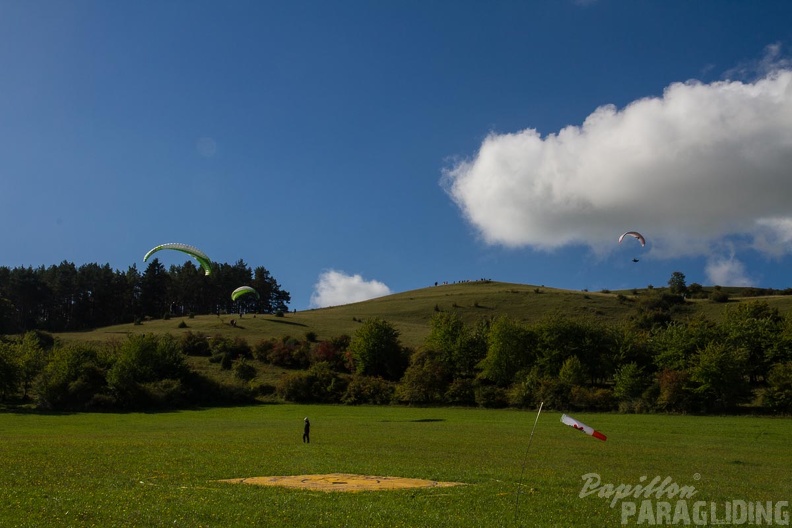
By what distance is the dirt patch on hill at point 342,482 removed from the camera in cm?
2184

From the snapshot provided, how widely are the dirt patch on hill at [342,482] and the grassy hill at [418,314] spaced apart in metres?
89.9

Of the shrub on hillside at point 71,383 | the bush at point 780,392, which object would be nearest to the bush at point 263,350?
the shrub on hillside at point 71,383

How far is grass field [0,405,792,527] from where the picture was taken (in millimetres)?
16766

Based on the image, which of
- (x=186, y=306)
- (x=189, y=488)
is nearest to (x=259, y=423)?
(x=189, y=488)

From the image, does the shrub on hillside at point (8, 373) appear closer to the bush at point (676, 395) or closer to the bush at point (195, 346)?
the bush at point (195, 346)

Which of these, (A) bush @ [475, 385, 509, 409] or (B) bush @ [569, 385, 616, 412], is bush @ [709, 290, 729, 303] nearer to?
(B) bush @ [569, 385, 616, 412]

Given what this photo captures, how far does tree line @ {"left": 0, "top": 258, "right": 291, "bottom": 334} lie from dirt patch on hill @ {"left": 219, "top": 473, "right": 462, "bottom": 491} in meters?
136

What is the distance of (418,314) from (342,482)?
12853 cm

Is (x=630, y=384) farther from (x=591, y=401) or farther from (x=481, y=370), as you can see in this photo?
(x=481, y=370)

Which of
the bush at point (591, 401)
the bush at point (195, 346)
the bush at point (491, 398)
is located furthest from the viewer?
the bush at point (195, 346)

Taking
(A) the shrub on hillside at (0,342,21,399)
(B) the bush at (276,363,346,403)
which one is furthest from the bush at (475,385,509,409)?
(A) the shrub on hillside at (0,342,21,399)

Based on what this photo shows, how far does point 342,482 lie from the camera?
23.1 m

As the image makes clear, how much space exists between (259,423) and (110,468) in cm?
3518

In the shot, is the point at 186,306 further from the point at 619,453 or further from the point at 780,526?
the point at 780,526
